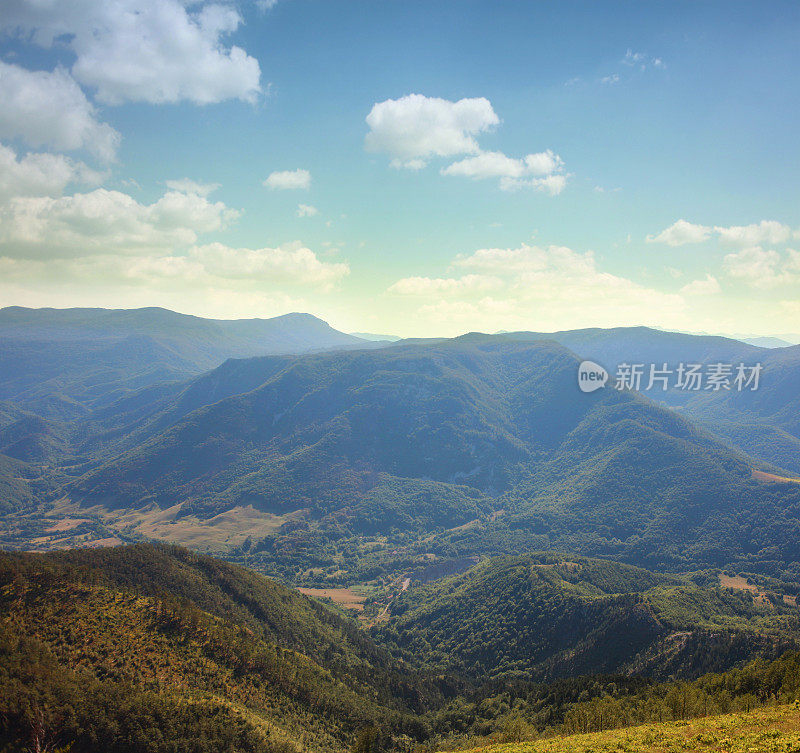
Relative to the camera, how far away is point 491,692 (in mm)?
139000

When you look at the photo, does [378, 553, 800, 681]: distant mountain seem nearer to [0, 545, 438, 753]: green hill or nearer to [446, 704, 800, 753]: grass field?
[0, 545, 438, 753]: green hill

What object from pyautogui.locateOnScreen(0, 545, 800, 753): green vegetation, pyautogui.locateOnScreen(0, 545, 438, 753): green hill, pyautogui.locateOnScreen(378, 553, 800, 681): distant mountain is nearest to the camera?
pyautogui.locateOnScreen(0, 545, 438, 753): green hill

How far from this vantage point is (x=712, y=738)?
49.3 meters

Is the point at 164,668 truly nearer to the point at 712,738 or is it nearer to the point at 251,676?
the point at 251,676

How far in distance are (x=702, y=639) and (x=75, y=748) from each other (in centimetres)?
15051

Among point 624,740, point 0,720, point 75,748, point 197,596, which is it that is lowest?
point 197,596

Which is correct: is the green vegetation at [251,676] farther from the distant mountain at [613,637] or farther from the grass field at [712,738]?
the grass field at [712,738]

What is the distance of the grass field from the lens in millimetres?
45562

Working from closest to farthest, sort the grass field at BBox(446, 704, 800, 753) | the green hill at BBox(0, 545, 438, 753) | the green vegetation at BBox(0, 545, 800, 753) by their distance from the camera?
1. the grass field at BBox(446, 704, 800, 753)
2. the green hill at BBox(0, 545, 438, 753)
3. the green vegetation at BBox(0, 545, 800, 753)

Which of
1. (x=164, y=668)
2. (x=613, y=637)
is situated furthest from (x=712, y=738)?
(x=613, y=637)

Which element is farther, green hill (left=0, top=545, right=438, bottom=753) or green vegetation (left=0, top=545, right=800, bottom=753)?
green vegetation (left=0, top=545, right=800, bottom=753)

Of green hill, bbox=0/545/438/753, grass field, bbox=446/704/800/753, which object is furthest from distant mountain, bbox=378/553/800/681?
grass field, bbox=446/704/800/753

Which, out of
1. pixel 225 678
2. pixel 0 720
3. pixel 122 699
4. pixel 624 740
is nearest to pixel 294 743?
pixel 225 678

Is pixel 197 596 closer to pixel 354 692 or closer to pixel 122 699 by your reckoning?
pixel 354 692
